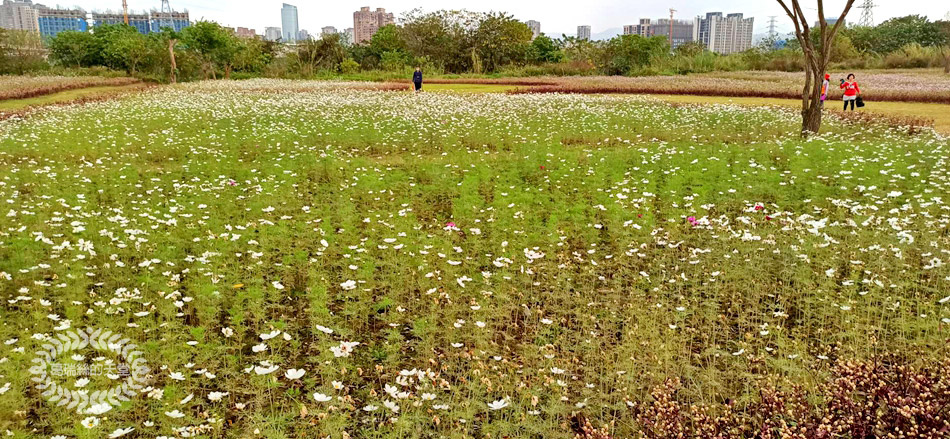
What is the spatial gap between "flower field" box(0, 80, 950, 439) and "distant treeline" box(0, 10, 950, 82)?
115ft

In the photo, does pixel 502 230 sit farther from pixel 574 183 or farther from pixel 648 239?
pixel 574 183

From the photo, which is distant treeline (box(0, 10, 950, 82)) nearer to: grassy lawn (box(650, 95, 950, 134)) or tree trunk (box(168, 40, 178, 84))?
tree trunk (box(168, 40, 178, 84))

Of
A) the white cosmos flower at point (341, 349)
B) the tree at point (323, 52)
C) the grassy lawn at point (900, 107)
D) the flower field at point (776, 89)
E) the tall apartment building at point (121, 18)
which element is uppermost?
the tall apartment building at point (121, 18)

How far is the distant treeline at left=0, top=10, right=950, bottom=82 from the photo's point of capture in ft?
143

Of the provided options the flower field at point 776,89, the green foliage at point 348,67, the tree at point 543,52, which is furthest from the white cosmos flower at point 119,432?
the tree at point 543,52

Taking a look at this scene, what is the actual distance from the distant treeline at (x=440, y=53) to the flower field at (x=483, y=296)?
3497cm

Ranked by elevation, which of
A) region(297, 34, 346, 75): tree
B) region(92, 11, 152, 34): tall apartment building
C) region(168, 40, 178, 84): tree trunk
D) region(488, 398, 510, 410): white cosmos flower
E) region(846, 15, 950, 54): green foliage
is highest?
region(92, 11, 152, 34): tall apartment building

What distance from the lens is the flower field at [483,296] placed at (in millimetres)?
3654

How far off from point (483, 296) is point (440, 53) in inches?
2146

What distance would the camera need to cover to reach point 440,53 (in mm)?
57312

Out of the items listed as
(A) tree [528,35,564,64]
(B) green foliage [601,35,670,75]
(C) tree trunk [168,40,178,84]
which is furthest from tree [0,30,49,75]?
(B) green foliage [601,35,670,75]

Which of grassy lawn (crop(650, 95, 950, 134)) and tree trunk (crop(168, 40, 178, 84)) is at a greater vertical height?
tree trunk (crop(168, 40, 178, 84))

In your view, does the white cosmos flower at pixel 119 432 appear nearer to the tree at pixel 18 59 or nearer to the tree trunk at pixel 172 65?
the tree trunk at pixel 172 65

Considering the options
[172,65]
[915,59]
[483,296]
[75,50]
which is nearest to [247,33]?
[75,50]
